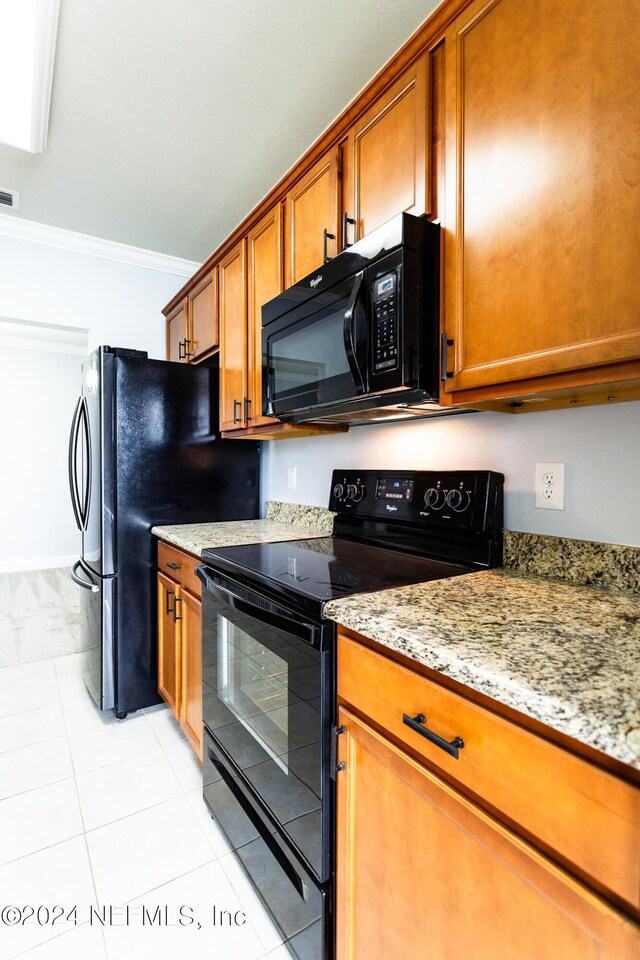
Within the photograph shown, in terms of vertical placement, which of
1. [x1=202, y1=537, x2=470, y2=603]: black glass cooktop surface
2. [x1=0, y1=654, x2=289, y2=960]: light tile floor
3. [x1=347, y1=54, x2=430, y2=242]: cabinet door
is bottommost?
[x1=0, y1=654, x2=289, y2=960]: light tile floor

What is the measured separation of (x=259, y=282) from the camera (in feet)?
6.51

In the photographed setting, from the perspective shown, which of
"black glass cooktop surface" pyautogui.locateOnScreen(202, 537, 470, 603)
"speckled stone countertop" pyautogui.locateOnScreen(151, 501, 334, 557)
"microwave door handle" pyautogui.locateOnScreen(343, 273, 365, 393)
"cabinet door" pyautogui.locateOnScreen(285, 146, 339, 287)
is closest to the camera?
"black glass cooktop surface" pyautogui.locateOnScreen(202, 537, 470, 603)

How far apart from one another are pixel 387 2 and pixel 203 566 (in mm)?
1793

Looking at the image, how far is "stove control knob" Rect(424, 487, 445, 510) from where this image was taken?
1.47 metres

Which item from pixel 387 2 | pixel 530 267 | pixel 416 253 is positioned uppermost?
pixel 387 2

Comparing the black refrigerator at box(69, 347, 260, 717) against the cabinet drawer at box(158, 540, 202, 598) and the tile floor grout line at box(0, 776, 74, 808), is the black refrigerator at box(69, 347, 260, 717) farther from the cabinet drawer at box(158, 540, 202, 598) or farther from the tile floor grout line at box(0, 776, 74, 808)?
the tile floor grout line at box(0, 776, 74, 808)

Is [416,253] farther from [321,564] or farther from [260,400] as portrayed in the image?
[260,400]

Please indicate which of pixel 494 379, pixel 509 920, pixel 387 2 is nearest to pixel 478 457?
pixel 494 379

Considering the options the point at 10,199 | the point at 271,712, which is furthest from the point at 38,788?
the point at 10,199

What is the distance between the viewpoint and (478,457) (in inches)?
56.9

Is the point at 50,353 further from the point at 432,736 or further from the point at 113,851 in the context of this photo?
the point at 432,736

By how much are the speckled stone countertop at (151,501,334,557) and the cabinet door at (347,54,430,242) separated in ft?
3.74

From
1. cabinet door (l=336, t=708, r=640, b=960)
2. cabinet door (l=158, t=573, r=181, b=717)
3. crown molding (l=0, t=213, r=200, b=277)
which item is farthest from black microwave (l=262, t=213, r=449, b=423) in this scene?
crown molding (l=0, t=213, r=200, b=277)

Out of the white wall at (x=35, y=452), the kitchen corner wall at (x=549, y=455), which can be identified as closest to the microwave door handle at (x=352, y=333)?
the kitchen corner wall at (x=549, y=455)
